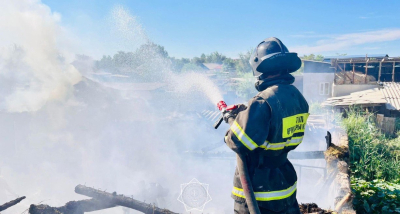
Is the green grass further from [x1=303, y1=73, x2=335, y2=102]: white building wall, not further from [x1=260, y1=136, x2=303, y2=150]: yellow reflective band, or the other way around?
[x1=303, y1=73, x2=335, y2=102]: white building wall

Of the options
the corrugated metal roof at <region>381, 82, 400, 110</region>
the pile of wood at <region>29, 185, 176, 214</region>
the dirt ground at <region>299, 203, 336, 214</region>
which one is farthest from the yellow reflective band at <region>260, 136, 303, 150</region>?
the corrugated metal roof at <region>381, 82, 400, 110</region>

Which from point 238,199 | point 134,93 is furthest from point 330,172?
point 134,93

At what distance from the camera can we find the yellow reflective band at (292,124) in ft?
7.34

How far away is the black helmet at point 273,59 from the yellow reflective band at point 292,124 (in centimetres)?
45

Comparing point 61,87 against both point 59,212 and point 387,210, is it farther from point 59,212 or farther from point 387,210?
point 387,210

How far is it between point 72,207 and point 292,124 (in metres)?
4.19

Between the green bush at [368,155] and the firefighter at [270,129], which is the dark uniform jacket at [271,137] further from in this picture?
the green bush at [368,155]

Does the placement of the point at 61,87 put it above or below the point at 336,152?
above

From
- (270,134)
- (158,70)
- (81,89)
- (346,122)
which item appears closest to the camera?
(270,134)

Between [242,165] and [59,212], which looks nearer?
[242,165]

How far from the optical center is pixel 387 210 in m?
3.82

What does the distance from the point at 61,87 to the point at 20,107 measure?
2036 millimetres

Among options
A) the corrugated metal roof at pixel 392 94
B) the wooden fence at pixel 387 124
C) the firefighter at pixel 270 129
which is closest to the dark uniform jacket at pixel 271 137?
the firefighter at pixel 270 129

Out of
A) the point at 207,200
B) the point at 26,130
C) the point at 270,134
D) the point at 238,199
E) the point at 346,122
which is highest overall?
the point at 270,134
